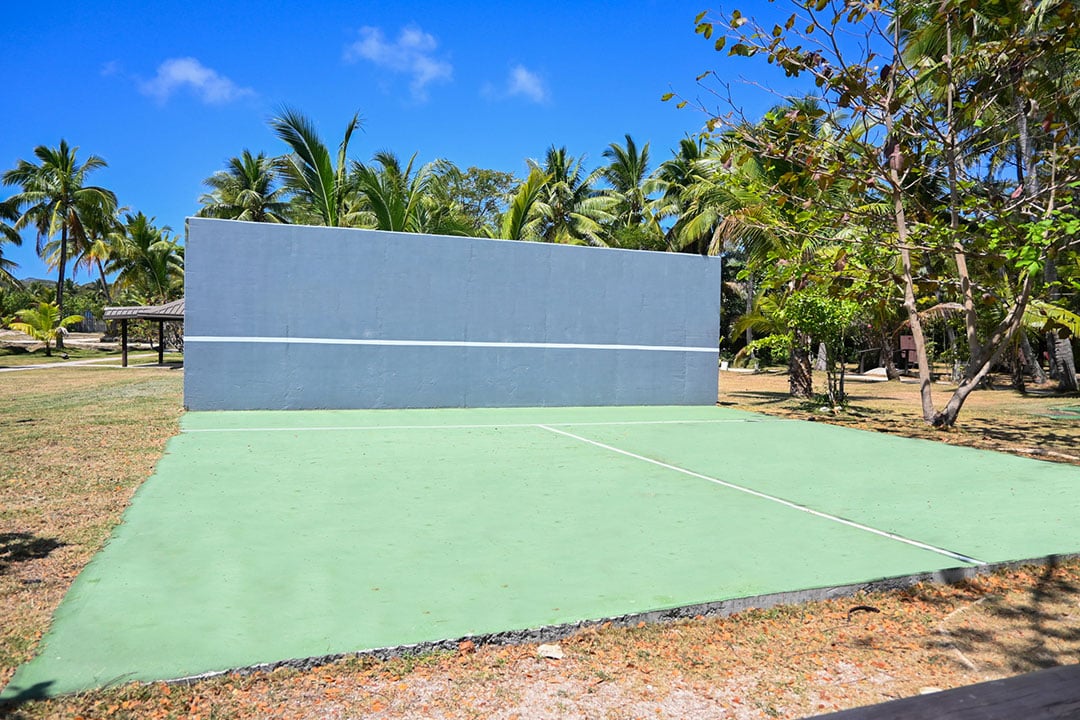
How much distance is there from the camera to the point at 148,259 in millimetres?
31625

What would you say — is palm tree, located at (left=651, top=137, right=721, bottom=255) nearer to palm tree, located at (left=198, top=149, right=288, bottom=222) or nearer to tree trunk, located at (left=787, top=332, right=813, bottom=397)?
tree trunk, located at (left=787, top=332, right=813, bottom=397)

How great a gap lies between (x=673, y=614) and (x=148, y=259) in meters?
33.4

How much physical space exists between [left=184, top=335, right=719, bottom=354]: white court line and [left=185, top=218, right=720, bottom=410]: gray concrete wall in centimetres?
2

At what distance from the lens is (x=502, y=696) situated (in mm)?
2775

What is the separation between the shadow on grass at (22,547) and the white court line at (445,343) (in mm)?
7190

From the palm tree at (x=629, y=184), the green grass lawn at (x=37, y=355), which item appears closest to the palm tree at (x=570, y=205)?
the palm tree at (x=629, y=184)

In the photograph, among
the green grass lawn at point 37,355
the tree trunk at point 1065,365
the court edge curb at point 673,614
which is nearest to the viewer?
the court edge curb at point 673,614

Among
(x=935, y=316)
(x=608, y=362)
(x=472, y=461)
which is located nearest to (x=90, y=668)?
(x=472, y=461)

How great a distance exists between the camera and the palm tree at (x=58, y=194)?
3186 cm

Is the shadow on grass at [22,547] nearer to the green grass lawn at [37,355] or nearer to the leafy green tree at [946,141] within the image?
the leafy green tree at [946,141]

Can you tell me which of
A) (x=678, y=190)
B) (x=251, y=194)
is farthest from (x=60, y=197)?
(x=678, y=190)

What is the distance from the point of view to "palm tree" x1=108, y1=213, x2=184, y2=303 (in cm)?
3158

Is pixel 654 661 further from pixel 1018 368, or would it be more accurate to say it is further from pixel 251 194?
pixel 251 194

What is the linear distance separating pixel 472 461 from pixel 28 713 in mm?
5163
